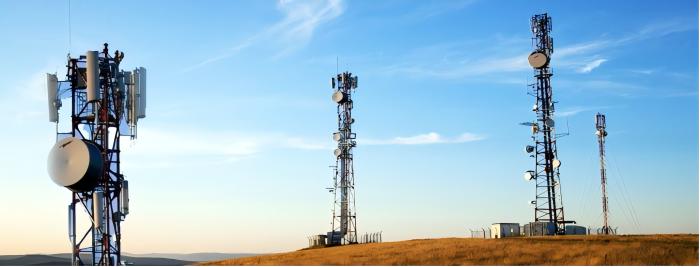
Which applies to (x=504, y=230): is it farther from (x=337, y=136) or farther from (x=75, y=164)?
(x=75, y=164)

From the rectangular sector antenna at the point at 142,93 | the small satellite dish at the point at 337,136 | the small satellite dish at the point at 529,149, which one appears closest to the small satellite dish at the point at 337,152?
the small satellite dish at the point at 337,136

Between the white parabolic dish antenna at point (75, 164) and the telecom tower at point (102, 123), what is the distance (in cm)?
45

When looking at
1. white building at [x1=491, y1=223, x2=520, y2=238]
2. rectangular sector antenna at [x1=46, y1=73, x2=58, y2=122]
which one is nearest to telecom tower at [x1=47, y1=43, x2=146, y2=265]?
rectangular sector antenna at [x1=46, y1=73, x2=58, y2=122]

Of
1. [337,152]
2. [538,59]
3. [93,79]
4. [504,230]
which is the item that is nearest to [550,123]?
[538,59]

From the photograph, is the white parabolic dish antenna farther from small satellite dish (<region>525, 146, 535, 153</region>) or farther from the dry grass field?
small satellite dish (<region>525, 146, 535, 153</region>)

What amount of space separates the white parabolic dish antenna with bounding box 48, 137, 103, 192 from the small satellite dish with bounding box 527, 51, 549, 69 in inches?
1329

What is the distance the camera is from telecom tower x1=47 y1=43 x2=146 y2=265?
157 ft

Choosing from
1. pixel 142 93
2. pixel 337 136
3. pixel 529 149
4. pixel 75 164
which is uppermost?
pixel 142 93

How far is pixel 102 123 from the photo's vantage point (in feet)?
160

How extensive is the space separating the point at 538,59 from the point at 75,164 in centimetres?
3547

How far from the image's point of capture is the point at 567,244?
45562mm

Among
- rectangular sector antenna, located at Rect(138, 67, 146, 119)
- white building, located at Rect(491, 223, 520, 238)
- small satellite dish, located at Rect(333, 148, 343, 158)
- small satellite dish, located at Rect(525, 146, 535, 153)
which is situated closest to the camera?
rectangular sector antenna, located at Rect(138, 67, 146, 119)

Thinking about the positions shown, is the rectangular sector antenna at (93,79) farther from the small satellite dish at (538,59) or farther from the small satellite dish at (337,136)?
the small satellite dish at (538,59)

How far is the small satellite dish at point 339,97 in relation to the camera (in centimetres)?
7550
